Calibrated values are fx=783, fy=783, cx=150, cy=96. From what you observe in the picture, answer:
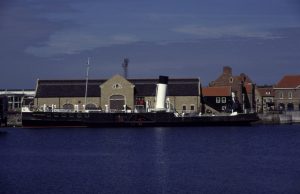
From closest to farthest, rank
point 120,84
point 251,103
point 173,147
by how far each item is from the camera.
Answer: point 173,147
point 120,84
point 251,103

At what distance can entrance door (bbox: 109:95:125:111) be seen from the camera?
85438mm

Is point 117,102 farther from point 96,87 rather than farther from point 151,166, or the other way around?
point 151,166

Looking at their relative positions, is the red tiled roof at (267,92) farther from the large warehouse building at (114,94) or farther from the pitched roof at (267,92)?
the large warehouse building at (114,94)

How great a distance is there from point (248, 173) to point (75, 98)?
182ft

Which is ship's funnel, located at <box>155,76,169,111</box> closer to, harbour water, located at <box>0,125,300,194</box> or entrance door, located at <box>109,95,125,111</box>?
entrance door, located at <box>109,95,125,111</box>

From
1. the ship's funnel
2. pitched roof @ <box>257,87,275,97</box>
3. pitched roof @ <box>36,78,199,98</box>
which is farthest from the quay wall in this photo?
pitched roof @ <box>257,87,275,97</box>

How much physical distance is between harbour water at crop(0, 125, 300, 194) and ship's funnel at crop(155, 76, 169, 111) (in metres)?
28.3

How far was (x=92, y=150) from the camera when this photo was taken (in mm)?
45438

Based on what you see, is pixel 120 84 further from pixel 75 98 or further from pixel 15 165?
pixel 15 165

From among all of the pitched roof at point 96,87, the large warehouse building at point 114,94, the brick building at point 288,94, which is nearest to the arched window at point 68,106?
the large warehouse building at point 114,94

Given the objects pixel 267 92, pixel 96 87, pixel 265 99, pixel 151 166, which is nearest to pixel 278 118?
pixel 96 87

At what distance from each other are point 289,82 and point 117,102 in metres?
34.5

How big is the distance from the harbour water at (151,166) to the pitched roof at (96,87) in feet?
109

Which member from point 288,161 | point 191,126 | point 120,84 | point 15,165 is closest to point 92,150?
point 15,165
